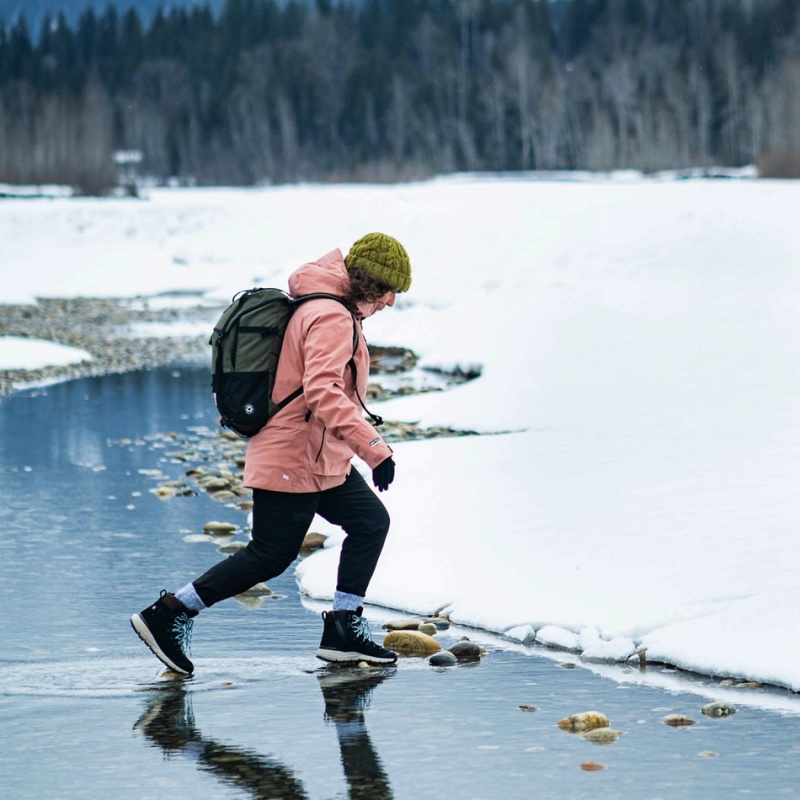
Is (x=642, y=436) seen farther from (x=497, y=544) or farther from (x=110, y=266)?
(x=110, y=266)

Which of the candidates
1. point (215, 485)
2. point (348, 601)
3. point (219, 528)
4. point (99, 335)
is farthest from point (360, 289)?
point (99, 335)

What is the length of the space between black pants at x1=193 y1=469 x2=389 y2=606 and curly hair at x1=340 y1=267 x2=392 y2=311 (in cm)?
67

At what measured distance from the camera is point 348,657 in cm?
545

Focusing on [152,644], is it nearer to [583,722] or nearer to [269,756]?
[269,756]

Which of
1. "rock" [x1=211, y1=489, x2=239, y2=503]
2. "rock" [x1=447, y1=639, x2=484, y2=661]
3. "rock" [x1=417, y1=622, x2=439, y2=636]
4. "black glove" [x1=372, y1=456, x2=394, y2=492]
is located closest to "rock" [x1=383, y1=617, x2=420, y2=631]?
"rock" [x1=417, y1=622, x2=439, y2=636]

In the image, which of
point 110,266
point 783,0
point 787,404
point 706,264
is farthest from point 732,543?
point 783,0

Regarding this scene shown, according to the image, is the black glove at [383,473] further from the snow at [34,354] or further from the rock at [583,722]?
the snow at [34,354]

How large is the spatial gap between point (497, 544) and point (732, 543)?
1197mm

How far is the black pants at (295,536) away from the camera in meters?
5.10

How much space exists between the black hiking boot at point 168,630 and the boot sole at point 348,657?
52 centimetres

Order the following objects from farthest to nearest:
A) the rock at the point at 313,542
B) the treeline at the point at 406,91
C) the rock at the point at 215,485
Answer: the treeline at the point at 406,91, the rock at the point at 215,485, the rock at the point at 313,542

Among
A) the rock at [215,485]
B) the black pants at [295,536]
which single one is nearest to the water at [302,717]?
the black pants at [295,536]

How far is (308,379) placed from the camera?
482 centimetres

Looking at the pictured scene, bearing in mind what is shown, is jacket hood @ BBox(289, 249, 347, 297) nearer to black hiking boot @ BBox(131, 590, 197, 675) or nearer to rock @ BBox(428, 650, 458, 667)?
black hiking boot @ BBox(131, 590, 197, 675)
